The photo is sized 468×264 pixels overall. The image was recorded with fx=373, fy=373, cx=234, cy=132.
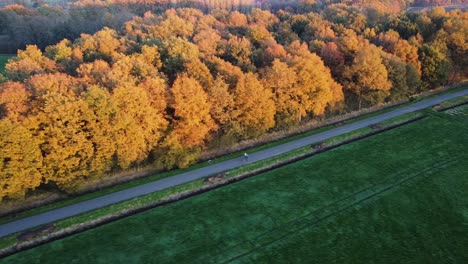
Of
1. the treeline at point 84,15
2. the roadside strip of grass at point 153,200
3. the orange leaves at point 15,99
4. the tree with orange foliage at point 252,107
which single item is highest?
the treeline at point 84,15

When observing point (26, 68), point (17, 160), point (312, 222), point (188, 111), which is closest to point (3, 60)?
point (26, 68)

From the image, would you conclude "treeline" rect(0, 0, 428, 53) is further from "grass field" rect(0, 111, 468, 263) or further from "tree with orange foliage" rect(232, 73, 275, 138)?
"grass field" rect(0, 111, 468, 263)

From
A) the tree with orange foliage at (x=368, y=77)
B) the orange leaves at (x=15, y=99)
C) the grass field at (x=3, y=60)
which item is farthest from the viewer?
the grass field at (x=3, y=60)

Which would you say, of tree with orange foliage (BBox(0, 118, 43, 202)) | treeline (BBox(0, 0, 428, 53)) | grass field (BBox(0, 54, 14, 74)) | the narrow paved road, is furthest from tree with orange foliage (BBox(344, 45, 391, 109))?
grass field (BBox(0, 54, 14, 74))

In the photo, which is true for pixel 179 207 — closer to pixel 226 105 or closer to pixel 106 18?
pixel 226 105

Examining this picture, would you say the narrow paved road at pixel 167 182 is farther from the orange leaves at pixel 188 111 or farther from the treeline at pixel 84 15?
the treeline at pixel 84 15

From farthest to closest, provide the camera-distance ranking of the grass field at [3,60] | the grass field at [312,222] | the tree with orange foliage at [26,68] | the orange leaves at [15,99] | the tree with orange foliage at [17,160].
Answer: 1. the grass field at [3,60]
2. the tree with orange foliage at [26,68]
3. the orange leaves at [15,99]
4. the tree with orange foliage at [17,160]
5. the grass field at [312,222]

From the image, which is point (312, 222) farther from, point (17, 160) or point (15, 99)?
point (15, 99)

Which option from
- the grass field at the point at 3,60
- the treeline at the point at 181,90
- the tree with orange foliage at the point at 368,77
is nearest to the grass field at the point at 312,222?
the treeline at the point at 181,90
